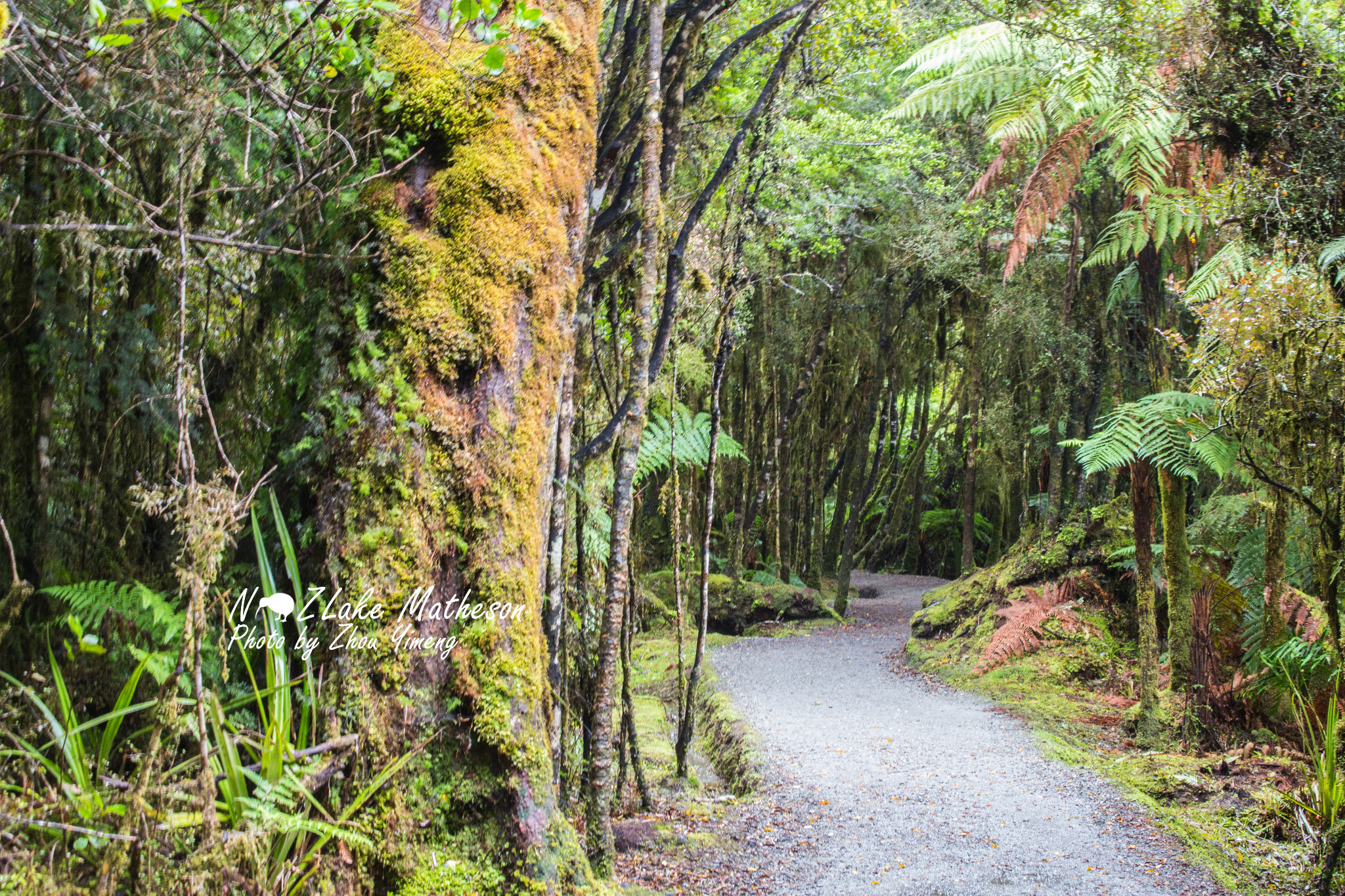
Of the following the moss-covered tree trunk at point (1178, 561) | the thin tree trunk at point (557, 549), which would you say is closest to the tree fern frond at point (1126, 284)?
the moss-covered tree trunk at point (1178, 561)

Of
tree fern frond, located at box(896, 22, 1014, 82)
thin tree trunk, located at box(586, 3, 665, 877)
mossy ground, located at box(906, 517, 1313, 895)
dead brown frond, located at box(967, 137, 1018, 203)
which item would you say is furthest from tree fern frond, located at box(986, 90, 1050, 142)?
mossy ground, located at box(906, 517, 1313, 895)

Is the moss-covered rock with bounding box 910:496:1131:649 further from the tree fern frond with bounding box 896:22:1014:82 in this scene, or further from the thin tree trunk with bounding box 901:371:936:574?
the thin tree trunk with bounding box 901:371:936:574

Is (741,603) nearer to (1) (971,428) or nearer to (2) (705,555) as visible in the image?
→ (1) (971,428)

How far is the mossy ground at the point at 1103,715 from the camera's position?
3.86 meters

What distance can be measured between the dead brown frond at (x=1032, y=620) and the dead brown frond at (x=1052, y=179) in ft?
13.0

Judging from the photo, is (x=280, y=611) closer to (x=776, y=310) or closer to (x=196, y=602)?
(x=196, y=602)

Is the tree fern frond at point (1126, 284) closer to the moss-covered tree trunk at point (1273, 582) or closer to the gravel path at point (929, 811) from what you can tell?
the moss-covered tree trunk at point (1273, 582)

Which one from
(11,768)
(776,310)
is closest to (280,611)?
(11,768)

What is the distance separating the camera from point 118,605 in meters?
2.15

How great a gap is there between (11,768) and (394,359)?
137cm

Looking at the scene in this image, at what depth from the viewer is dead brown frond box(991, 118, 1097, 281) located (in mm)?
6375

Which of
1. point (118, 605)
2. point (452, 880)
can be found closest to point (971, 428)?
point (452, 880)

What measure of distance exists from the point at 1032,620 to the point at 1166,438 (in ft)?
12.2

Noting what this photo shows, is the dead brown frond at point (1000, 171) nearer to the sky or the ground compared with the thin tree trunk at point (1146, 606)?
nearer to the sky
